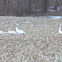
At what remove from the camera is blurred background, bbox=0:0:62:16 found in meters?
13.5

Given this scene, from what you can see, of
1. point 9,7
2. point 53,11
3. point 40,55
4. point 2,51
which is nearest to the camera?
point 40,55

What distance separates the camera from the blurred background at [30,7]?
1348 cm

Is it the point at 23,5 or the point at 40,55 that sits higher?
the point at 23,5

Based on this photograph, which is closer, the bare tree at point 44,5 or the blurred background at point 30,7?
the blurred background at point 30,7

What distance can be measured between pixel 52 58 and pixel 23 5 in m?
11.2

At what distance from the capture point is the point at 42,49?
3.29 meters

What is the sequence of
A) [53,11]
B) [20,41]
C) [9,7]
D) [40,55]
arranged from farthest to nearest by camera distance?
[53,11] → [9,7] → [20,41] → [40,55]

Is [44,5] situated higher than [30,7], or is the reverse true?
[44,5]

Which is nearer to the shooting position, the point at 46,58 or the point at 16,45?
the point at 46,58

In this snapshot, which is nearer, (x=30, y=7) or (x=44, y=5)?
(x=30, y=7)

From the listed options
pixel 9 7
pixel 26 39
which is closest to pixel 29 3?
pixel 9 7

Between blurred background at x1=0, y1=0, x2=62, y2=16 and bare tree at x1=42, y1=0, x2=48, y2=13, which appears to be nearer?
blurred background at x1=0, y1=0, x2=62, y2=16

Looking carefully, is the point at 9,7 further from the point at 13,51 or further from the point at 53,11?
the point at 13,51

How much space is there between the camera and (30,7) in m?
14.0
